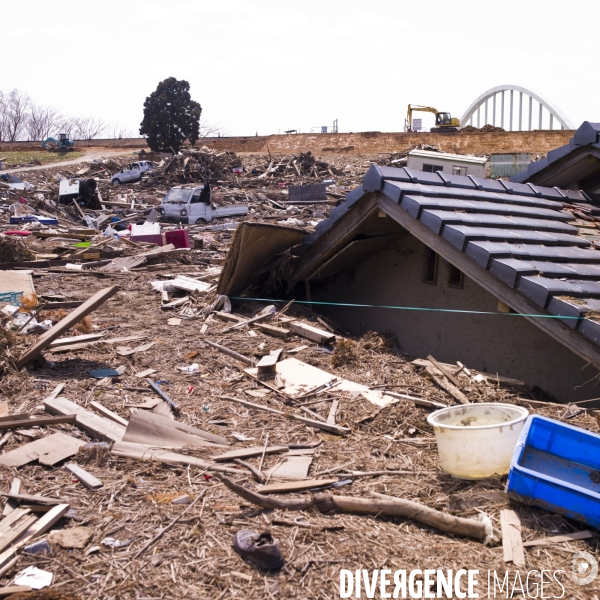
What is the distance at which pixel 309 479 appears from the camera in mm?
4398

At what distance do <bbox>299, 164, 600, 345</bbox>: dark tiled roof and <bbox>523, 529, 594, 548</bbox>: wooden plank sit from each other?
2.25m

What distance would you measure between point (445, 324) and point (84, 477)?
6040 mm

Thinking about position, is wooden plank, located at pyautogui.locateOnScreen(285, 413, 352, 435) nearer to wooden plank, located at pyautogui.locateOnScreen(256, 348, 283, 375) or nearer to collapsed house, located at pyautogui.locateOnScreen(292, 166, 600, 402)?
wooden plank, located at pyautogui.locateOnScreen(256, 348, 283, 375)

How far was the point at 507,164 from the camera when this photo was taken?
97.6 ft

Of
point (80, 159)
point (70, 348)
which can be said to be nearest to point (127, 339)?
point (70, 348)

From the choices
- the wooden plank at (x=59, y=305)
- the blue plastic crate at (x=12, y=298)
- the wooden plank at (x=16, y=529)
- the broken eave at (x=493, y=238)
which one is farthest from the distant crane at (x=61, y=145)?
the wooden plank at (x=16, y=529)

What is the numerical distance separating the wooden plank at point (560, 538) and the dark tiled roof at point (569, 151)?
21.9ft

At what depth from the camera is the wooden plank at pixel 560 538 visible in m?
3.60

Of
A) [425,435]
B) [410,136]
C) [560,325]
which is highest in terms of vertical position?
[410,136]

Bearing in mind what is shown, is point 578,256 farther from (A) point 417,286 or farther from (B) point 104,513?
(B) point 104,513

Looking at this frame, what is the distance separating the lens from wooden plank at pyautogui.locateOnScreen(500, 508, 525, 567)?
3453 millimetres

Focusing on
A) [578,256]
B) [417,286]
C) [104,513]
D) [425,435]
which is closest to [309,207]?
[417,286]

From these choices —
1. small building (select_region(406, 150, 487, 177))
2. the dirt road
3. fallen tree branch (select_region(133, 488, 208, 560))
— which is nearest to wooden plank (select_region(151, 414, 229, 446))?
fallen tree branch (select_region(133, 488, 208, 560))

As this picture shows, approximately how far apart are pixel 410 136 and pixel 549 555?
4309 centimetres
